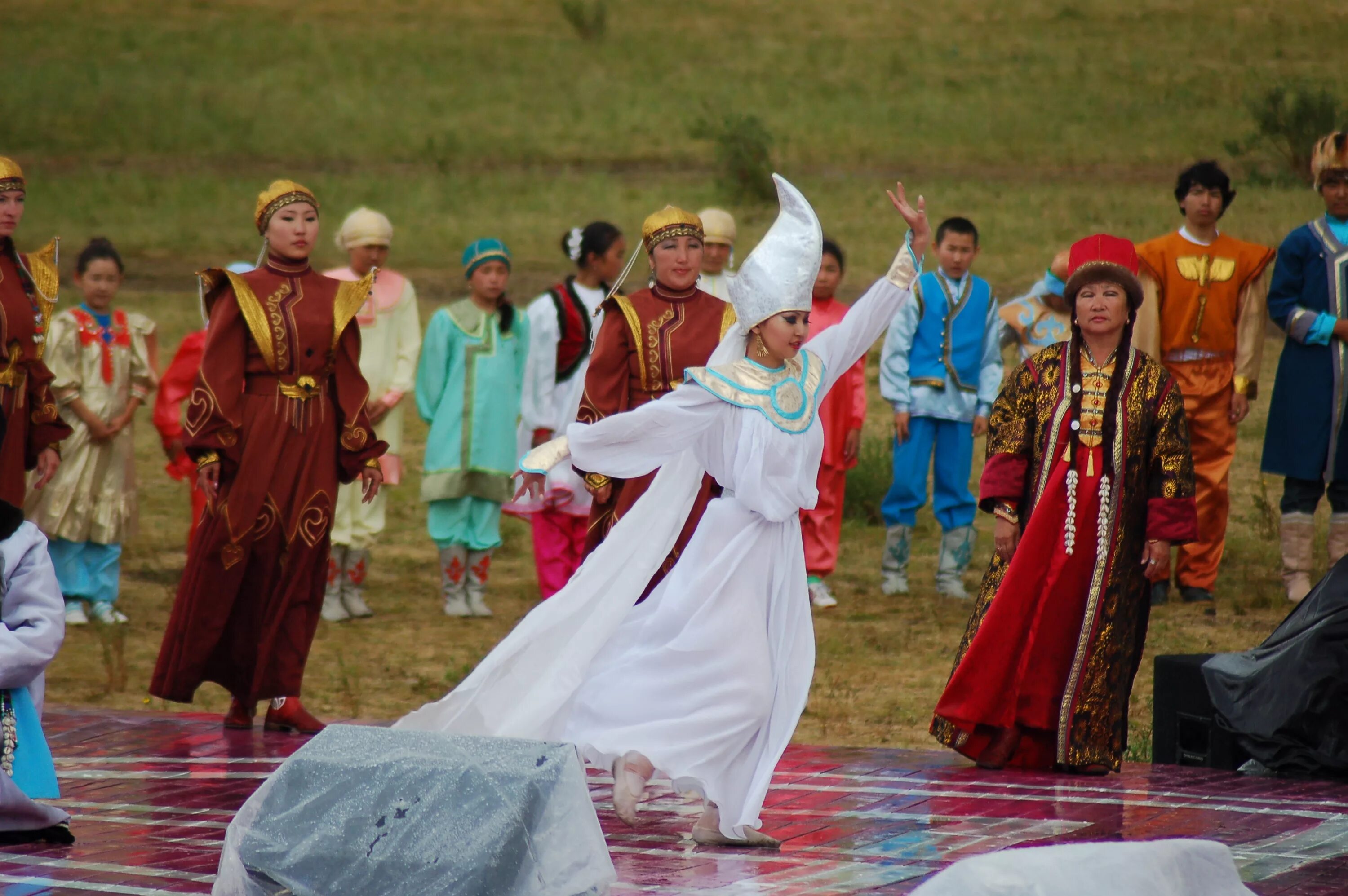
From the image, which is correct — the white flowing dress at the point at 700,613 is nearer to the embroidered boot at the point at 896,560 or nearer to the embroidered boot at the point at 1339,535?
the embroidered boot at the point at 1339,535

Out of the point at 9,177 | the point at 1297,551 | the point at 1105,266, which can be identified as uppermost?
the point at 9,177

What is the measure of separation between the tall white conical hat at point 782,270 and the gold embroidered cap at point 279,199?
2.20 m

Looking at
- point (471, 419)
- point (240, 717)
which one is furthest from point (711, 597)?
point (471, 419)

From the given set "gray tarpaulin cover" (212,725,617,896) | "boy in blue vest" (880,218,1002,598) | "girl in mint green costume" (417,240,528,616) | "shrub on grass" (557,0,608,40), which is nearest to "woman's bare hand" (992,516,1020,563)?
"gray tarpaulin cover" (212,725,617,896)

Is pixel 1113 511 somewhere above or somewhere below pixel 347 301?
below

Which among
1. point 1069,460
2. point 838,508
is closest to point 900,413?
point 838,508

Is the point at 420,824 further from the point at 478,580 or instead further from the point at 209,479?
the point at 478,580

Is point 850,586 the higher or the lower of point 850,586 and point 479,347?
the lower

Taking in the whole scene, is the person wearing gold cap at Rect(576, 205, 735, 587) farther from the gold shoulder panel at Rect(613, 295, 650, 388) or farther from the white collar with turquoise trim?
the white collar with turquoise trim

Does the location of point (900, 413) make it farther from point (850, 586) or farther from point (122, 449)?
point (122, 449)

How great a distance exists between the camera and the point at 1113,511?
6.16m

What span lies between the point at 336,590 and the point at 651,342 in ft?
12.0

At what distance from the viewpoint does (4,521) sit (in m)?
4.77

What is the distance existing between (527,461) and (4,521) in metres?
1.41
